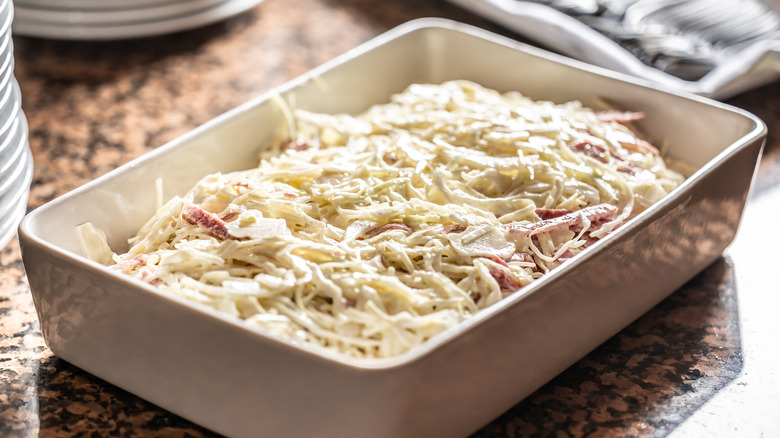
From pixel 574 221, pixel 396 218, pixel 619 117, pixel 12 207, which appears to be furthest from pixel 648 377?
pixel 12 207

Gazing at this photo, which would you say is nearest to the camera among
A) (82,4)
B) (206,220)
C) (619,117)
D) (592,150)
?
(206,220)

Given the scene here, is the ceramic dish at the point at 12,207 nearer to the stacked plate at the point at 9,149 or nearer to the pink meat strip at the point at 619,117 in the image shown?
the stacked plate at the point at 9,149

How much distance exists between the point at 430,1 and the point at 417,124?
886mm

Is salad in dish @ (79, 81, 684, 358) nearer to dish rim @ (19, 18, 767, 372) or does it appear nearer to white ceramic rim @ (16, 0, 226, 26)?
dish rim @ (19, 18, 767, 372)

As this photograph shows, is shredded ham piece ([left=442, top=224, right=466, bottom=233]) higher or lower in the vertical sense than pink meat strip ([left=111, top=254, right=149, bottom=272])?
higher

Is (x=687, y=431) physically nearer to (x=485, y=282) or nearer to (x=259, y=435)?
(x=485, y=282)

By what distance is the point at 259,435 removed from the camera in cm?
89

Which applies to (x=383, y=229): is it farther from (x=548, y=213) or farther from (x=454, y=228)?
(x=548, y=213)

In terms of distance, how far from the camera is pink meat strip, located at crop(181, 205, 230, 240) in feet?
3.49

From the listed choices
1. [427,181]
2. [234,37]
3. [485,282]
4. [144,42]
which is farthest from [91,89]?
[485,282]

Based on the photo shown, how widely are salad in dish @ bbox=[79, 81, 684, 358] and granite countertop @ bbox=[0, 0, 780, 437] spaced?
0.13 meters

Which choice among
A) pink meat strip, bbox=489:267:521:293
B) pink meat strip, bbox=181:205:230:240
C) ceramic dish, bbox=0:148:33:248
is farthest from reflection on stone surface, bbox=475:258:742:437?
ceramic dish, bbox=0:148:33:248

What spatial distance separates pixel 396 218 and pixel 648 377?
0.34 m

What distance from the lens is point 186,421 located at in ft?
3.19
